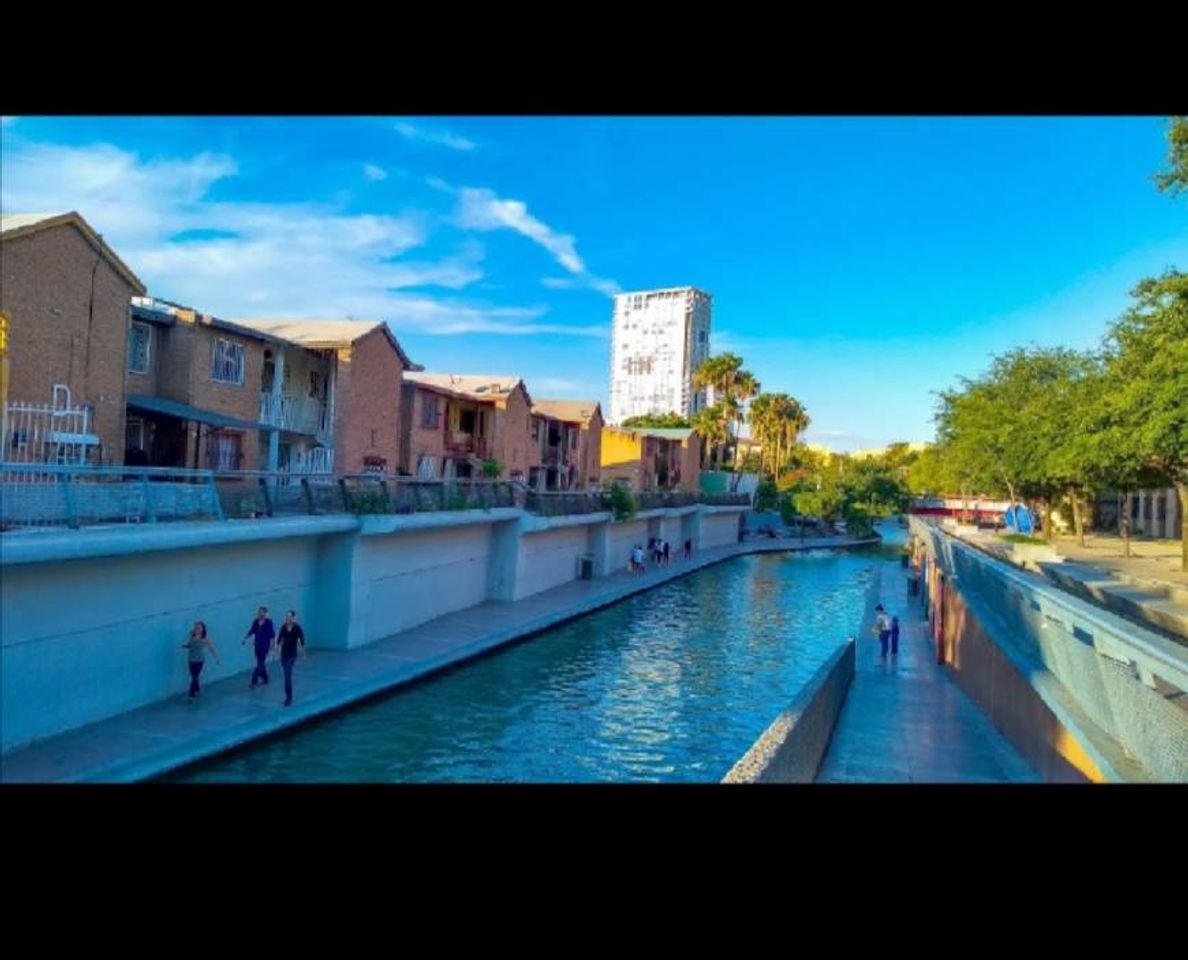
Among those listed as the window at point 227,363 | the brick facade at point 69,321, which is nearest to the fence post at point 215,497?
the brick facade at point 69,321

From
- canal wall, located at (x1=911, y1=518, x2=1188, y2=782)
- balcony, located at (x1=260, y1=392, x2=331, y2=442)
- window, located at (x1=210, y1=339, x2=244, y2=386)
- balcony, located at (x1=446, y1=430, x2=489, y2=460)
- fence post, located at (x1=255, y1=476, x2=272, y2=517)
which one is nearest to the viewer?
canal wall, located at (x1=911, y1=518, x2=1188, y2=782)

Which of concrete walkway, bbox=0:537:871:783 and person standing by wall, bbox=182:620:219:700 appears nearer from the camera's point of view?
concrete walkway, bbox=0:537:871:783

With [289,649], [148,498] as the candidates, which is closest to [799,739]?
[289,649]

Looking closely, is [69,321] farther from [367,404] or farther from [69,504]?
[367,404]

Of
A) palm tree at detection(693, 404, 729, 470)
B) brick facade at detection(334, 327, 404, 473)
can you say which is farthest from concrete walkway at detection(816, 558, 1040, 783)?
palm tree at detection(693, 404, 729, 470)

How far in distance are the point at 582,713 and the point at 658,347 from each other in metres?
73.5

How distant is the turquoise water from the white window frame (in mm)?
10081

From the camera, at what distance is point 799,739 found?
8.68m

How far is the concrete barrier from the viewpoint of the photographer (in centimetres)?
696

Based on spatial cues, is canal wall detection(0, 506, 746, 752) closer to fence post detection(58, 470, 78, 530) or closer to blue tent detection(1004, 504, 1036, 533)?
fence post detection(58, 470, 78, 530)

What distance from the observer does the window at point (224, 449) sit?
23.1m
